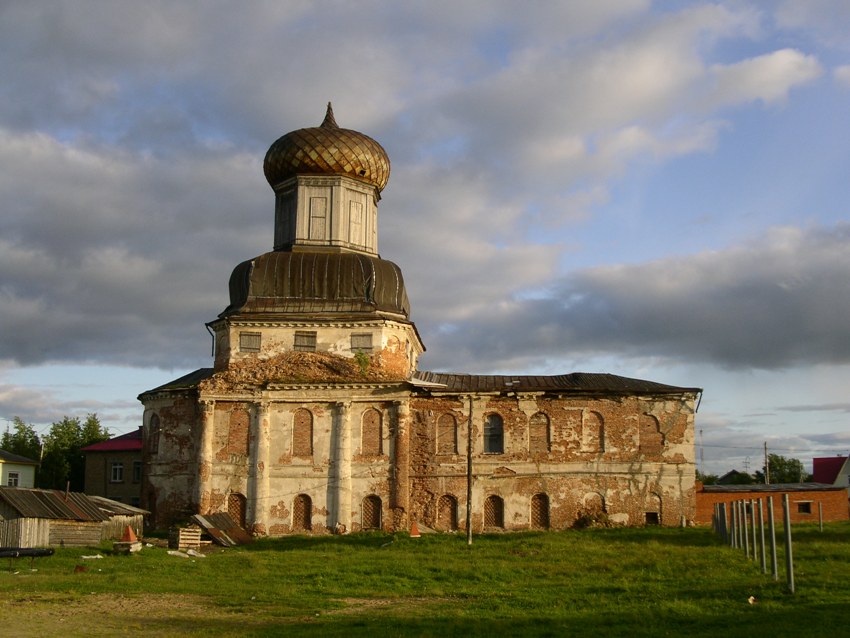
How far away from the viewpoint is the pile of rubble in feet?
109

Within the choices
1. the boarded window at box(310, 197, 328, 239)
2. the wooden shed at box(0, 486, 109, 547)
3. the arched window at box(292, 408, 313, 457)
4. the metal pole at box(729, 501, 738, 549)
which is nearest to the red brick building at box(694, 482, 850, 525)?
the metal pole at box(729, 501, 738, 549)

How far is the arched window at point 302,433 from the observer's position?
3281 cm

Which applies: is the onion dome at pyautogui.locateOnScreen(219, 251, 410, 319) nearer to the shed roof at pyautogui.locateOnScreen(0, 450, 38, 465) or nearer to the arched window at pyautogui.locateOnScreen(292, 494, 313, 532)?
the arched window at pyautogui.locateOnScreen(292, 494, 313, 532)

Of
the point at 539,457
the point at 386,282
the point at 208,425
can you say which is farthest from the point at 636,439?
the point at 208,425

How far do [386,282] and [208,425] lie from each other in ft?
27.6

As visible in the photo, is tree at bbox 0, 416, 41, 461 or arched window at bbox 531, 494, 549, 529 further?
tree at bbox 0, 416, 41, 461

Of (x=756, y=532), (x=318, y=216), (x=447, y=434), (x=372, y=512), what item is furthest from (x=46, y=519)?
(x=756, y=532)

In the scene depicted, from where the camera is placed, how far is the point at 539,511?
32250mm

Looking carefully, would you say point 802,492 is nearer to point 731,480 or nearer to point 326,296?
point 326,296

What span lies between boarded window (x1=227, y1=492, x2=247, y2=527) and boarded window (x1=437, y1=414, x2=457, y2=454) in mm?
7196

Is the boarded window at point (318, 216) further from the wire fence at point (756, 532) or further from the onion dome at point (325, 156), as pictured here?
the wire fence at point (756, 532)

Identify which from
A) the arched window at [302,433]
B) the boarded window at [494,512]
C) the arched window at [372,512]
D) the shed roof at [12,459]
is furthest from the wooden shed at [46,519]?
the shed roof at [12,459]

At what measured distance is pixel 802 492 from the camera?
36.0 metres

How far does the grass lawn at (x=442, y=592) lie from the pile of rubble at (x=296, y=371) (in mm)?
7839
